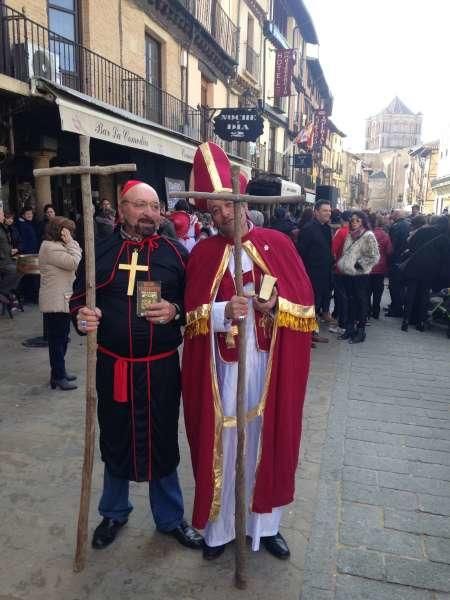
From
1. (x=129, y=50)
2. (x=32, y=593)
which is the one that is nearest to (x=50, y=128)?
(x=129, y=50)

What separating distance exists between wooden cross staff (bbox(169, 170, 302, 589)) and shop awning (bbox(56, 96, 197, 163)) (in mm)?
5046

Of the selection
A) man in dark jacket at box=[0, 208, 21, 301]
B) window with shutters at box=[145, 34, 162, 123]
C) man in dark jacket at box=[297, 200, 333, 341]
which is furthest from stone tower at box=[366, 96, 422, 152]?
man in dark jacket at box=[0, 208, 21, 301]

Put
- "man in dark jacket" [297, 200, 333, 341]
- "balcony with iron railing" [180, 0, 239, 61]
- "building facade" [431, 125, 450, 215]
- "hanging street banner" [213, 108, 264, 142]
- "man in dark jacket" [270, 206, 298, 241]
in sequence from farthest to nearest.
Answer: "building facade" [431, 125, 450, 215], "balcony with iron railing" [180, 0, 239, 61], "hanging street banner" [213, 108, 264, 142], "man in dark jacket" [270, 206, 298, 241], "man in dark jacket" [297, 200, 333, 341]

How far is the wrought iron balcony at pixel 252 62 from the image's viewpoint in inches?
807

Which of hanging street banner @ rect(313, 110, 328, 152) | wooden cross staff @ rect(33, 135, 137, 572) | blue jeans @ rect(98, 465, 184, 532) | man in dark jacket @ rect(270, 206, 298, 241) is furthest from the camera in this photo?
hanging street banner @ rect(313, 110, 328, 152)

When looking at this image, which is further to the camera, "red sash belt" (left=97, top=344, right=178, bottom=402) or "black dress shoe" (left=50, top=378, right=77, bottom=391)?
"black dress shoe" (left=50, top=378, right=77, bottom=391)

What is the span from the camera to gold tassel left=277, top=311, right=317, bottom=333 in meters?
2.55

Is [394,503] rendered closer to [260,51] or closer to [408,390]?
[408,390]

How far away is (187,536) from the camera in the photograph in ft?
9.37

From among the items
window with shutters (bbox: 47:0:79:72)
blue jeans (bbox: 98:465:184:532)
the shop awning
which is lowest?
blue jeans (bbox: 98:465:184:532)

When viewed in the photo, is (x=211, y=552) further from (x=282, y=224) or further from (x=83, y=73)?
(x=83, y=73)

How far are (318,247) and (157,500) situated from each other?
15.7ft

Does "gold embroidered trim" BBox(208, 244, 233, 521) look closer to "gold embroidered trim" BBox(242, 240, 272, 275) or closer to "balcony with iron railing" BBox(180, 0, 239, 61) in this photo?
"gold embroidered trim" BBox(242, 240, 272, 275)

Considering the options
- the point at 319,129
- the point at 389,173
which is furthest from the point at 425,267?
the point at 389,173
